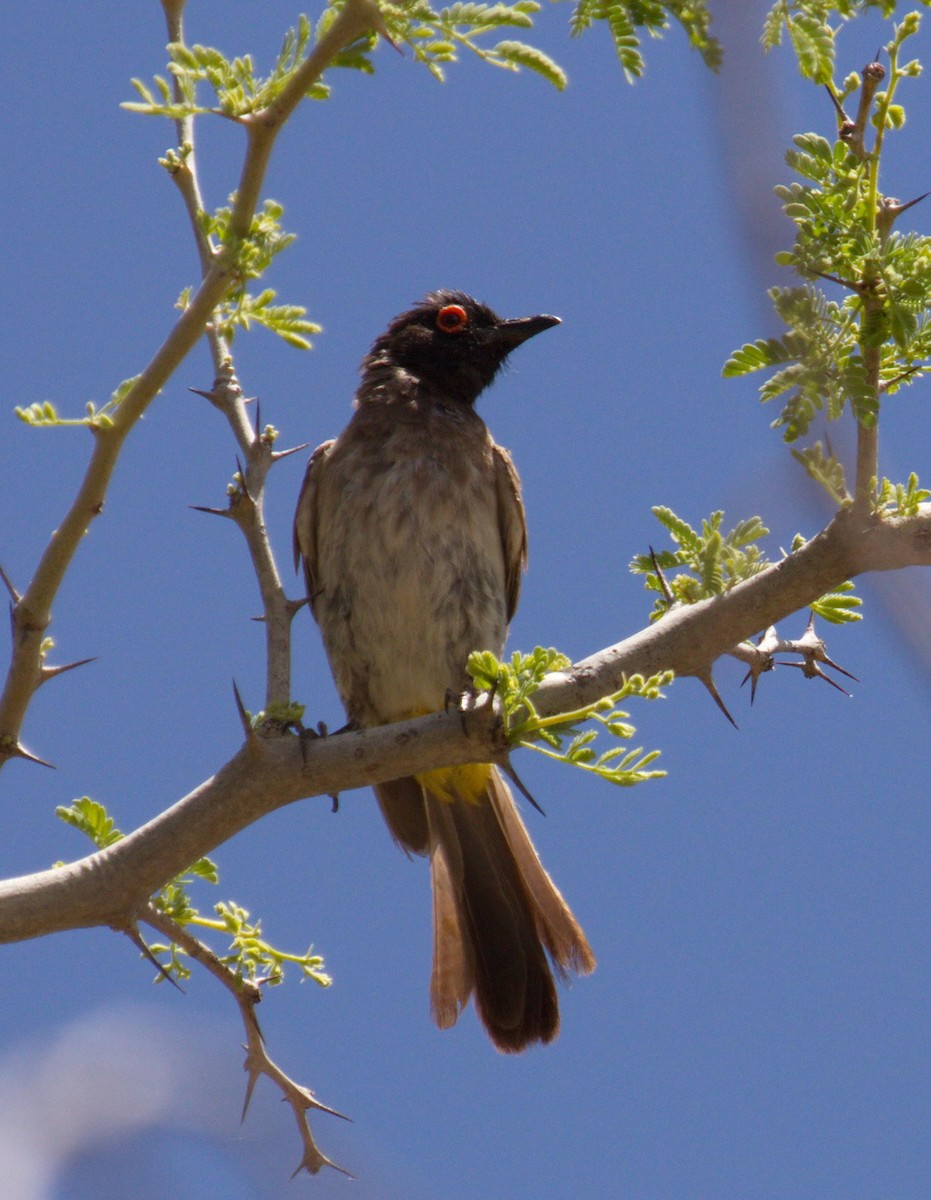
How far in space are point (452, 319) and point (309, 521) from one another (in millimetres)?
1315

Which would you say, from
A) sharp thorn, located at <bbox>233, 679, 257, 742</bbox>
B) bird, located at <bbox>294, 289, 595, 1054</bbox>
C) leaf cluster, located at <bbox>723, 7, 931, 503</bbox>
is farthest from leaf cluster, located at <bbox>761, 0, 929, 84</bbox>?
bird, located at <bbox>294, 289, 595, 1054</bbox>

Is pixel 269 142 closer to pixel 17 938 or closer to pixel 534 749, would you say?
pixel 534 749

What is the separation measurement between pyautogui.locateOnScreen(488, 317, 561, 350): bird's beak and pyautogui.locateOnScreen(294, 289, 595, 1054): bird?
0.65 meters

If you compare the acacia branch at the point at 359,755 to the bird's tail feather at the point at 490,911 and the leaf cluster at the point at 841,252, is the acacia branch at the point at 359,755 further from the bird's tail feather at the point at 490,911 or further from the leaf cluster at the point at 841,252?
the bird's tail feather at the point at 490,911

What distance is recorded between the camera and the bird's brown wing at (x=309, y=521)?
566cm

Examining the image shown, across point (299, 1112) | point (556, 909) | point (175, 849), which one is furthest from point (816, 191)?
point (556, 909)

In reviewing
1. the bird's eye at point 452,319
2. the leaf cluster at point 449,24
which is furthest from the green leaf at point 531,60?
the bird's eye at point 452,319

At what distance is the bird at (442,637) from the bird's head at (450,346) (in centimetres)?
39

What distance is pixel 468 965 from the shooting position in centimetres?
511

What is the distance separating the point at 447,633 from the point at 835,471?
2488 mm

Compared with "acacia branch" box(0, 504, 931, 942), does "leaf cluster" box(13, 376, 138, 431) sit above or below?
above

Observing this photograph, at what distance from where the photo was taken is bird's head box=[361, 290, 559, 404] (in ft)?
20.1

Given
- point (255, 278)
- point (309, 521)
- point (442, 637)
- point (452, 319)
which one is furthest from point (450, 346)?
point (255, 278)

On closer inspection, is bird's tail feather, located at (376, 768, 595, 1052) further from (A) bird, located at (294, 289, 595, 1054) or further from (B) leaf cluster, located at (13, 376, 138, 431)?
(B) leaf cluster, located at (13, 376, 138, 431)
